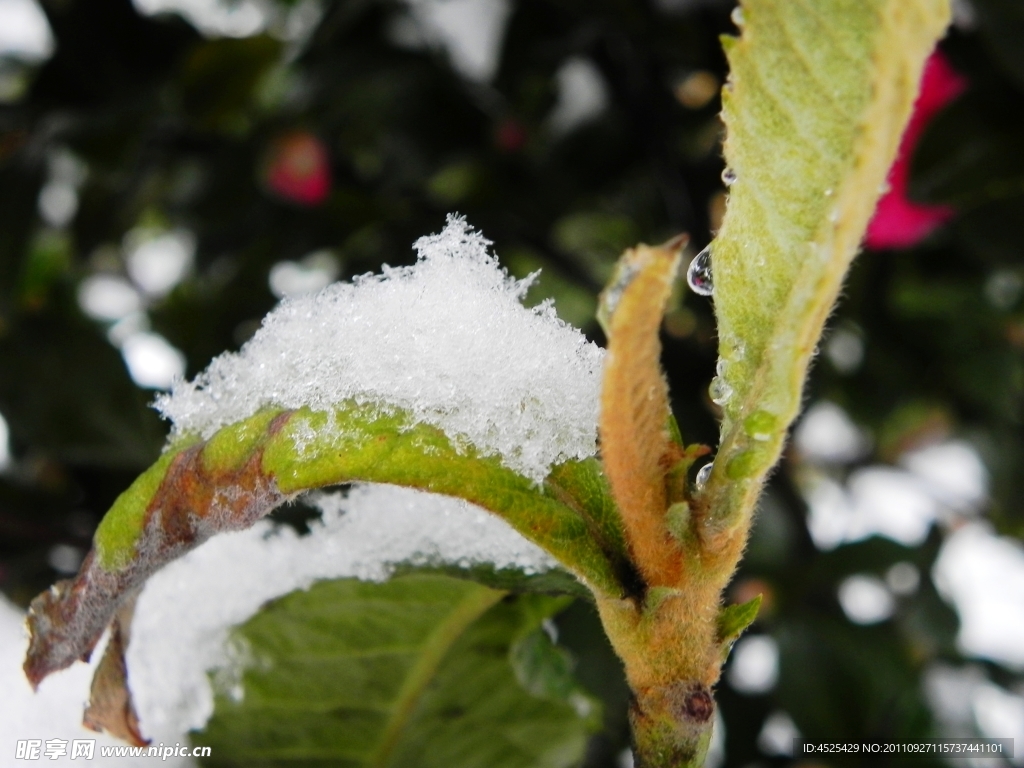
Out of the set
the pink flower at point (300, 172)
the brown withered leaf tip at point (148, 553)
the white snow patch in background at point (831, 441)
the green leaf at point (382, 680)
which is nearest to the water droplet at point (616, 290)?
the brown withered leaf tip at point (148, 553)

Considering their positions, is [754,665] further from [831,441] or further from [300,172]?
[300,172]

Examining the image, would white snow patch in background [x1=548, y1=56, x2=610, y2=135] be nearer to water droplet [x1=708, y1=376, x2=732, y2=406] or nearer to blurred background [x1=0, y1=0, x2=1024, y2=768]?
blurred background [x1=0, y1=0, x2=1024, y2=768]

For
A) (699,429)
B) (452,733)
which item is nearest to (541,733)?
(452,733)

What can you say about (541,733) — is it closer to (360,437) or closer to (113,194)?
(360,437)

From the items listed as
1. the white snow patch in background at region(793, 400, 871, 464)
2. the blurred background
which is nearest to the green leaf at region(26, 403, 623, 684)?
the blurred background

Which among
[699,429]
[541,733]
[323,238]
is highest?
[323,238]
